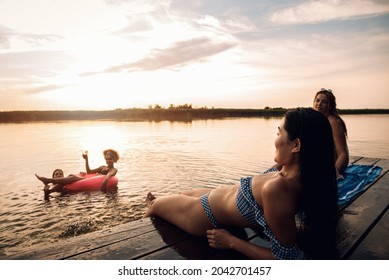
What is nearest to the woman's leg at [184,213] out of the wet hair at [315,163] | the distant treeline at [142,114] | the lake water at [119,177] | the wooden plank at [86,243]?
the wooden plank at [86,243]

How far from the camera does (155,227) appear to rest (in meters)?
2.62

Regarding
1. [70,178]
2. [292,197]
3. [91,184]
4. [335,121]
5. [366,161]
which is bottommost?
A: [91,184]

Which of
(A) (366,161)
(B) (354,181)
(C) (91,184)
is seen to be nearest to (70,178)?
(C) (91,184)

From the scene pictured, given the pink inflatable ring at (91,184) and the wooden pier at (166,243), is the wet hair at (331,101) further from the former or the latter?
the pink inflatable ring at (91,184)

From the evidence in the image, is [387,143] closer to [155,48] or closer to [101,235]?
[155,48]

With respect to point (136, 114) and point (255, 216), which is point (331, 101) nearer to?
point (255, 216)

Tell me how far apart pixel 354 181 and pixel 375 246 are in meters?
2.04

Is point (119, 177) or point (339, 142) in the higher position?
point (339, 142)

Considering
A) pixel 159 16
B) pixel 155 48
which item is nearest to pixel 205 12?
pixel 159 16

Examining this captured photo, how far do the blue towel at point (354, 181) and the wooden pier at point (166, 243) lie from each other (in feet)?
1.88

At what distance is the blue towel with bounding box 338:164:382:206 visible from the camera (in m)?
3.40

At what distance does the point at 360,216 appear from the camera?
9.13 feet
